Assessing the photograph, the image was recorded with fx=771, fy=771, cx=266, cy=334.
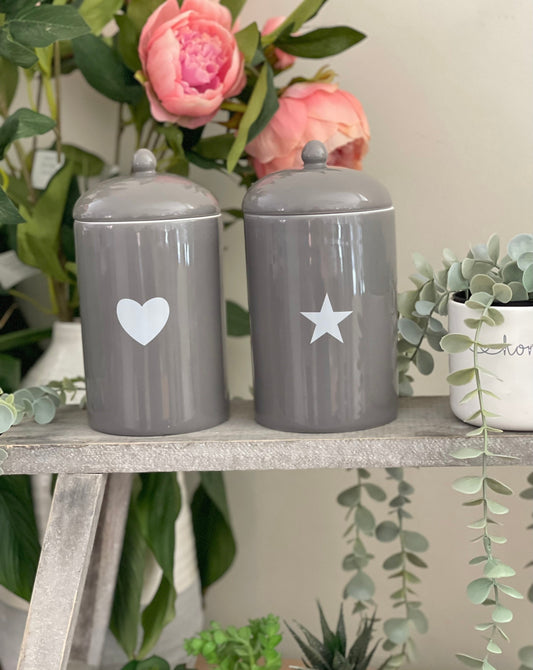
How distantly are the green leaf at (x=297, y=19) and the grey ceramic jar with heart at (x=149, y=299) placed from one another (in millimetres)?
237

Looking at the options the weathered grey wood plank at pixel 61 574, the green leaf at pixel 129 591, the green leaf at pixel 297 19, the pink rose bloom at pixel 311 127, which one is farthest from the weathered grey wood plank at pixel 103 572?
→ the green leaf at pixel 297 19

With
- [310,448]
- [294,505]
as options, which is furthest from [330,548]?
[310,448]

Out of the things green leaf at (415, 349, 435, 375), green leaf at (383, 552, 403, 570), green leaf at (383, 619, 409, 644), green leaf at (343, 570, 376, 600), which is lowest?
green leaf at (383, 619, 409, 644)

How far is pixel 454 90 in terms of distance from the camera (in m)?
0.84

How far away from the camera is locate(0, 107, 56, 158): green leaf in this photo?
2.14ft

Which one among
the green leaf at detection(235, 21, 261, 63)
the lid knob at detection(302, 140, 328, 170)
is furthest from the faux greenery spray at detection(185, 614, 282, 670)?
the green leaf at detection(235, 21, 261, 63)

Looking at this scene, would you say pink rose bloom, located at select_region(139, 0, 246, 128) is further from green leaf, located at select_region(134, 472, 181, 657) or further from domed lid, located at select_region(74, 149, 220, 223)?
green leaf, located at select_region(134, 472, 181, 657)

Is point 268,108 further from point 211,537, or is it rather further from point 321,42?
point 211,537

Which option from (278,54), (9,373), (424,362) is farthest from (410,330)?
(9,373)

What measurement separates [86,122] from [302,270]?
499mm

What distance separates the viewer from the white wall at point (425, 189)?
83cm

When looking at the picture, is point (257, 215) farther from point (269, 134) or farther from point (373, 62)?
point (373, 62)

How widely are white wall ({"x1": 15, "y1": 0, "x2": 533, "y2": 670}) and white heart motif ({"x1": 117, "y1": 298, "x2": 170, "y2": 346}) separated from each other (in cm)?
36

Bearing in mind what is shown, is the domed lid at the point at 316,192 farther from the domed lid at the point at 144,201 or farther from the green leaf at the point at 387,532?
the green leaf at the point at 387,532
